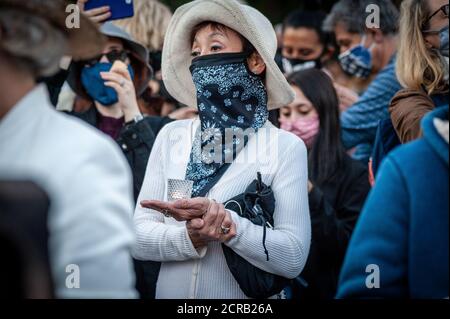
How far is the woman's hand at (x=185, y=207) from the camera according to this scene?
3.33m

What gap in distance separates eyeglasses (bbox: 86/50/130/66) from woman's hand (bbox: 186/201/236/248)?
1.98 m

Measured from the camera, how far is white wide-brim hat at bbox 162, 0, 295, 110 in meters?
3.78

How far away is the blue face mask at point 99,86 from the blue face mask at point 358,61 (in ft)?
7.04

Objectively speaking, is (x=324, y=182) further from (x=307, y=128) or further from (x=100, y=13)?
(x=100, y=13)

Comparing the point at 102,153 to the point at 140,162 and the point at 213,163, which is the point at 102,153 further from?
the point at 140,162

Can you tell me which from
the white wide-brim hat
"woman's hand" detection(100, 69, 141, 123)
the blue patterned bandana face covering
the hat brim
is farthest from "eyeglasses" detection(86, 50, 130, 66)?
the hat brim

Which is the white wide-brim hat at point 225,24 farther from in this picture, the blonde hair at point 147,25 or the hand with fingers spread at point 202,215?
the blonde hair at point 147,25

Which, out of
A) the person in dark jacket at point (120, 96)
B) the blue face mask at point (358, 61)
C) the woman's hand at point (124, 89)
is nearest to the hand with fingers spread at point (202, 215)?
the person in dark jacket at point (120, 96)

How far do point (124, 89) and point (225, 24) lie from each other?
1256mm

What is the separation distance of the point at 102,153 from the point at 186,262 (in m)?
1.39

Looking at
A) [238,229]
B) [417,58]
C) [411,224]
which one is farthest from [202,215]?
[417,58]

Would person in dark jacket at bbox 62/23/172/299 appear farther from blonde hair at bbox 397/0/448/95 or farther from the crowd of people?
blonde hair at bbox 397/0/448/95

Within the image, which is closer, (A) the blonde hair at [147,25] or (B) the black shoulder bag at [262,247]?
(B) the black shoulder bag at [262,247]

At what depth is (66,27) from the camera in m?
2.53
